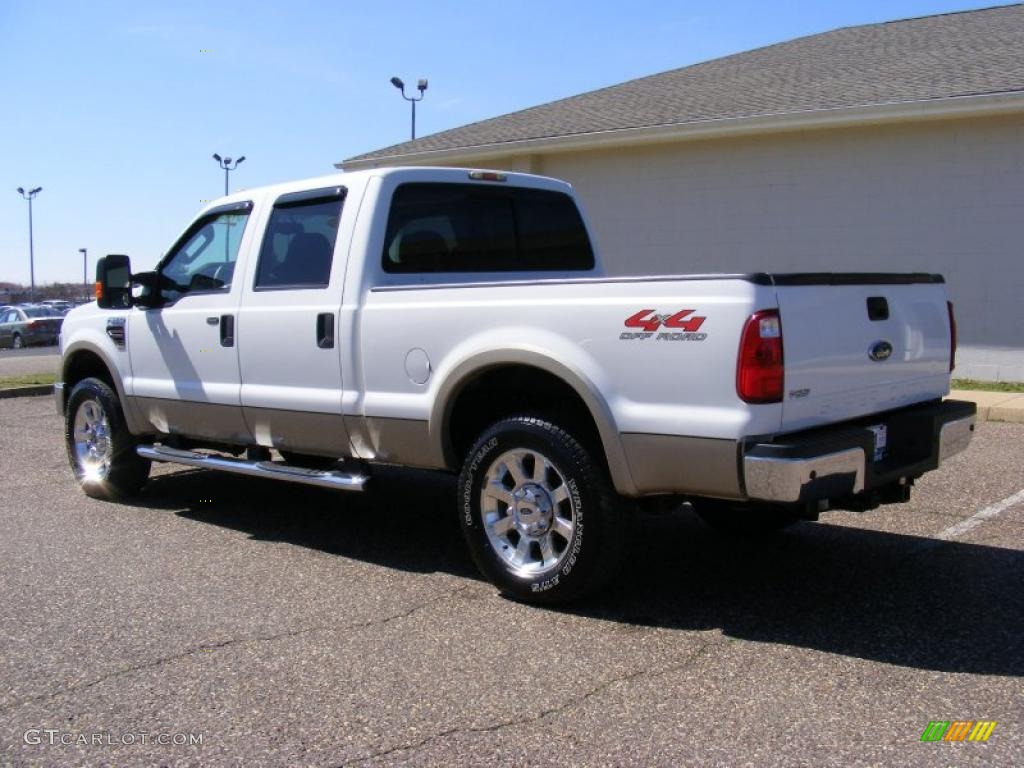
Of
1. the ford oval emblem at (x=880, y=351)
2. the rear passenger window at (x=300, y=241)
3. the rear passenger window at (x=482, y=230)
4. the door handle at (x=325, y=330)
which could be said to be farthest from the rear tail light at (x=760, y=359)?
the rear passenger window at (x=300, y=241)

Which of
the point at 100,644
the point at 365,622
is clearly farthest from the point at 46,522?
the point at 365,622

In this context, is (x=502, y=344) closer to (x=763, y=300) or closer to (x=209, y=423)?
(x=763, y=300)

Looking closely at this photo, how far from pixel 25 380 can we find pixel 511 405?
12.7m

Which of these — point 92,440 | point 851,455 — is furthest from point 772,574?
point 92,440

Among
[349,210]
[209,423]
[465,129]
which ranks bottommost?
[209,423]

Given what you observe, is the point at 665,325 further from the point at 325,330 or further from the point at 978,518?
the point at 978,518

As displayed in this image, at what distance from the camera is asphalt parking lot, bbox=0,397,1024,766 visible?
342 centimetres

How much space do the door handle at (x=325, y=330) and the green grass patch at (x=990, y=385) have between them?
29.8 feet

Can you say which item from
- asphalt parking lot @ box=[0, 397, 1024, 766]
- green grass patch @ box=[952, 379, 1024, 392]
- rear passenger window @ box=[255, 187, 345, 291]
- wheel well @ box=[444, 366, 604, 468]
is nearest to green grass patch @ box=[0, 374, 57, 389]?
asphalt parking lot @ box=[0, 397, 1024, 766]

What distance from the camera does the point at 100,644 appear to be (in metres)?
4.39

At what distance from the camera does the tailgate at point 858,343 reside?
4148 millimetres

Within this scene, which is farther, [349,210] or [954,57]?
[954,57]

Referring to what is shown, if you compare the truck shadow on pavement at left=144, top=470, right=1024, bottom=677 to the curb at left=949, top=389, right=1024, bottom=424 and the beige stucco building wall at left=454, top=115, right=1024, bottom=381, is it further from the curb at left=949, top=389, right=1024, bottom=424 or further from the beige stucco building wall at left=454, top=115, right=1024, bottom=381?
the beige stucco building wall at left=454, top=115, right=1024, bottom=381

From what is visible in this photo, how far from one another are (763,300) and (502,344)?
1.24 m
